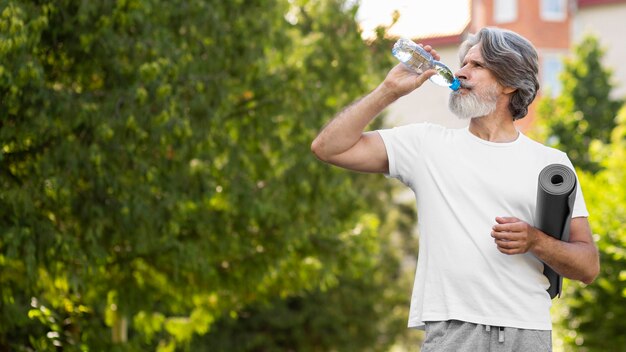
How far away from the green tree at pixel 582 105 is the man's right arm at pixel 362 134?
23.3 metres

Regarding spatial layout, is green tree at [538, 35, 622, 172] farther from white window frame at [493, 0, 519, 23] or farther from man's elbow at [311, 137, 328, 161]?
man's elbow at [311, 137, 328, 161]

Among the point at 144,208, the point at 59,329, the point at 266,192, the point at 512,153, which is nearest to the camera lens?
the point at 512,153

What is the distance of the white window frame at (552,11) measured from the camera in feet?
141

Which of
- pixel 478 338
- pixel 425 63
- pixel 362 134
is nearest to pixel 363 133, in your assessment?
pixel 362 134

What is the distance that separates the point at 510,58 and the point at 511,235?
0.75 meters

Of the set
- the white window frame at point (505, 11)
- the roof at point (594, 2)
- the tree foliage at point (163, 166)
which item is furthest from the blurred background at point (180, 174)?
the roof at point (594, 2)

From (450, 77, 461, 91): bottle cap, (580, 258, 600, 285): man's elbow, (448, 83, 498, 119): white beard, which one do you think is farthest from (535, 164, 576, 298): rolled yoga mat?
(450, 77, 461, 91): bottle cap

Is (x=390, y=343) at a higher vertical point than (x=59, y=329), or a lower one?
lower

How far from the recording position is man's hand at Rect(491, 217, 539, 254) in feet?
15.0

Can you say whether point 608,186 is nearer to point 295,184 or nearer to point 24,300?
point 295,184

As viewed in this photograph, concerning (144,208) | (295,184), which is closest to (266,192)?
(295,184)

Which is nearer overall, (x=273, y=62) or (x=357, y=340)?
(x=273, y=62)

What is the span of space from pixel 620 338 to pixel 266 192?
533cm

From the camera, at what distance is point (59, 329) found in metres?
10.5
